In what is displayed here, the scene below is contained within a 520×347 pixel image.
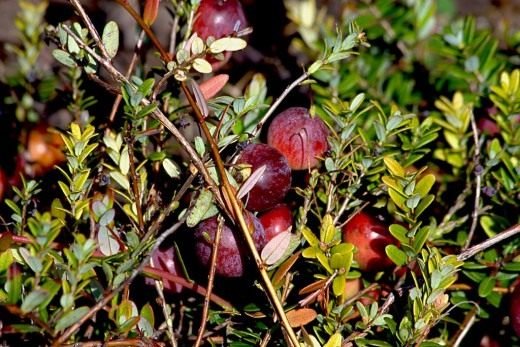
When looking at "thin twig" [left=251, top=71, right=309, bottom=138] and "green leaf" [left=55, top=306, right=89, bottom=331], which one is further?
"thin twig" [left=251, top=71, right=309, bottom=138]

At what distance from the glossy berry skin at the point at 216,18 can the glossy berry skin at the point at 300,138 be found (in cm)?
15

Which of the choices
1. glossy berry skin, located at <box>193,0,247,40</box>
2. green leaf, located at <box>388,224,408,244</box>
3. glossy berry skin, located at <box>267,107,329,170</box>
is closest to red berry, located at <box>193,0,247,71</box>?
glossy berry skin, located at <box>193,0,247,40</box>

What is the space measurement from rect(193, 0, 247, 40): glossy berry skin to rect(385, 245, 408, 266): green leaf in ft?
1.21

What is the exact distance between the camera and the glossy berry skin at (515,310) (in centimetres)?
89

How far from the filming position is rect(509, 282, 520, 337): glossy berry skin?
89 cm

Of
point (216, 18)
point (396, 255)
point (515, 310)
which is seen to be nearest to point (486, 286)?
point (515, 310)

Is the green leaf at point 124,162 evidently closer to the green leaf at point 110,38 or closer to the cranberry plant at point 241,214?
the cranberry plant at point 241,214

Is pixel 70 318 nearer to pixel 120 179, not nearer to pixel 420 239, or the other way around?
pixel 120 179

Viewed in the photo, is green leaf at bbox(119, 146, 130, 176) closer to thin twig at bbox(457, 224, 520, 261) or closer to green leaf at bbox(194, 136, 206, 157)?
green leaf at bbox(194, 136, 206, 157)

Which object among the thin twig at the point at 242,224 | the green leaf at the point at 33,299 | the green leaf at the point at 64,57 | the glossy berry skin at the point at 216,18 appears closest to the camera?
the green leaf at the point at 33,299

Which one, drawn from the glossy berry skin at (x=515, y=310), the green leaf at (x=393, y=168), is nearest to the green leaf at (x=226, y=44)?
the green leaf at (x=393, y=168)

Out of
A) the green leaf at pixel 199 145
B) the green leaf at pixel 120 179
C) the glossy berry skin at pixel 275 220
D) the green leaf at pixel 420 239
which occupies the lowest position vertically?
the green leaf at pixel 420 239

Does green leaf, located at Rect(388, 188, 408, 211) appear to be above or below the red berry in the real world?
below

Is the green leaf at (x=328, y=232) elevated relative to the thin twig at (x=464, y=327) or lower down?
elevated
